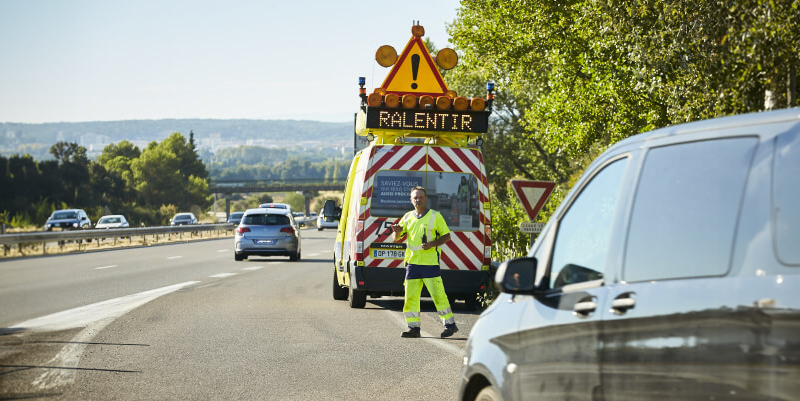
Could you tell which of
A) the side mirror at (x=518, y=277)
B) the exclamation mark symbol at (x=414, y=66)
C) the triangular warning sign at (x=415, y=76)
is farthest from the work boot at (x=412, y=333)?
the side mirror at (x=518, y=277)

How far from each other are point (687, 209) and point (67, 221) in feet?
178

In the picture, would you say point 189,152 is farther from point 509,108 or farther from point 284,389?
point 284,389

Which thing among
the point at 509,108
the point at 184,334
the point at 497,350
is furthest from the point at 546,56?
the point at 509,108

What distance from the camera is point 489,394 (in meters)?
4.79

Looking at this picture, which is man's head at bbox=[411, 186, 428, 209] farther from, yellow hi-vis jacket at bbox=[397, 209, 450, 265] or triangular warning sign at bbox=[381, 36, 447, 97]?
triangular warning sign at bbox=[381, 36, 447, 97]

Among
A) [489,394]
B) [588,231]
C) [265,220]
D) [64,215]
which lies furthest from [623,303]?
[64,215]

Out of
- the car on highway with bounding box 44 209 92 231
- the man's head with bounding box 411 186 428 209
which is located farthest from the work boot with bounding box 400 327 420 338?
the car on highway with bounding box 44 209 92 231

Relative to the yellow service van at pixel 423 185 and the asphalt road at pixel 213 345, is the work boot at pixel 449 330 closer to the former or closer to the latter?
the asphalt road at pixel 213 345

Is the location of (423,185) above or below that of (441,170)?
below

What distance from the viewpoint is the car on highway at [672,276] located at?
280 centimetres

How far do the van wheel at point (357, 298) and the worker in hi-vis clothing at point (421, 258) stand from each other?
3.22 meters

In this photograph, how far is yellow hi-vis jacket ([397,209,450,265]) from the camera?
1216 cm

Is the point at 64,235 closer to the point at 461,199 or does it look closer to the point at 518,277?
the point at 461,199

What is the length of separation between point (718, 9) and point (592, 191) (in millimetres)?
8500
